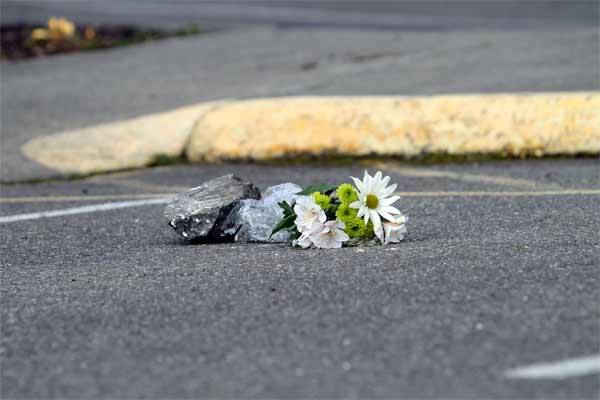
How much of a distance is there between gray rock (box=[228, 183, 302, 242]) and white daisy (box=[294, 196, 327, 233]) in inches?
14.0

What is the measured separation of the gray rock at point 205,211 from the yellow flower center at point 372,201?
2.45 ft

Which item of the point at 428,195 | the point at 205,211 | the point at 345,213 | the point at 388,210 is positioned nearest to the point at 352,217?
the point at 345,213

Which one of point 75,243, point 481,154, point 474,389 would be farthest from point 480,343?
point 481,154

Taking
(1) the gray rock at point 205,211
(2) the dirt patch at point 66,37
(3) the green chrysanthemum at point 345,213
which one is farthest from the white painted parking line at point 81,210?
(2) the dirt patch at point 66,37

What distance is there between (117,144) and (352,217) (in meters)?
3.48

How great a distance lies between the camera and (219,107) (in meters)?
7.61

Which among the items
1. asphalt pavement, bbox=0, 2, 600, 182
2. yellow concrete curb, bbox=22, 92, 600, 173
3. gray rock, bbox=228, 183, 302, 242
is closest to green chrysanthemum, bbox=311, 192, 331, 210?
gray rock, bbox=228, 183, 302, 242

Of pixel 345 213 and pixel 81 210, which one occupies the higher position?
pixel 345 213

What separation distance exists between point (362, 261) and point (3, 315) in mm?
1340

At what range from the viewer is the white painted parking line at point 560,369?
117 inches

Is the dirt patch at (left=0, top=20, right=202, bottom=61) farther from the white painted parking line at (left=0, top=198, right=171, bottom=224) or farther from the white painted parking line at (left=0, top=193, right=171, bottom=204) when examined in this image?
the white painted parking line at (left=0, top=198, right=171, bottom=224)

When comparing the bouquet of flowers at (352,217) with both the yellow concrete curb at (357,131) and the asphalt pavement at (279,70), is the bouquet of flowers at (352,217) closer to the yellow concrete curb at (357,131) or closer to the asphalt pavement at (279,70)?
the yellow concrete curb at (357,131)

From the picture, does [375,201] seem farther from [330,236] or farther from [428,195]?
[428,195]

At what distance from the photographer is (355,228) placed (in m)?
4.55
